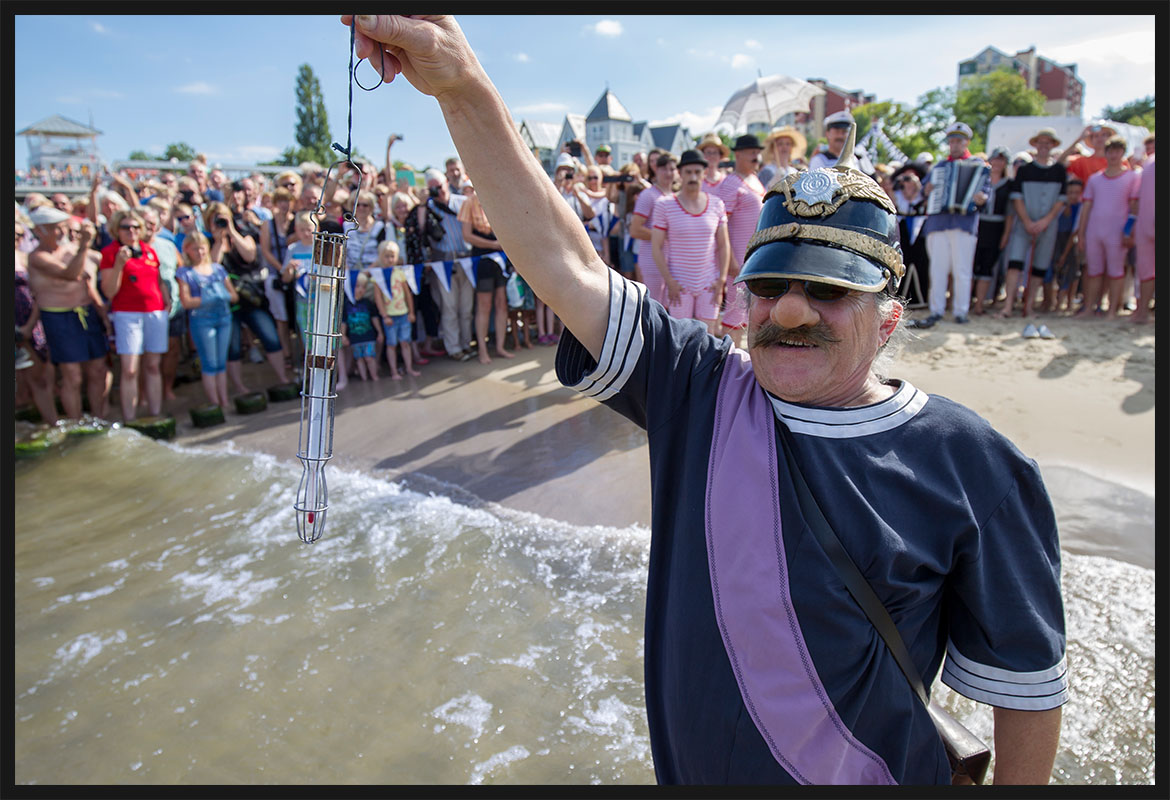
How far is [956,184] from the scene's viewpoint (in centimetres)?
855

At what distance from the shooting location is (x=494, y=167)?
1.46 metres

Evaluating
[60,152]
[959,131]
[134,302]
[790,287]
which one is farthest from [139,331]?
[60,152]

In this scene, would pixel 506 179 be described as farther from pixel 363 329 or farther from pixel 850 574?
pixel 363 329

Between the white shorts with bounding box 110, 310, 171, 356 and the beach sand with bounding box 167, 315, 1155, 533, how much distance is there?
0.87m

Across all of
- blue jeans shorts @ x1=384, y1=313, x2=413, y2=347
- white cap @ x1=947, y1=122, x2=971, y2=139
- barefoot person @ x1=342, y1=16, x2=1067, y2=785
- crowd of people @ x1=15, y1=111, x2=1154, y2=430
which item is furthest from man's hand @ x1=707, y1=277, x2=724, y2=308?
barefoot person @ x1=342, y1=16, x2=1067, y2=785

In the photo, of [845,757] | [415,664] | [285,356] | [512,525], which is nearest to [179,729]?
[415,664]

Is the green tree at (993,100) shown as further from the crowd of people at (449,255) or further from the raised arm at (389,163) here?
the raised arm at (389,163)

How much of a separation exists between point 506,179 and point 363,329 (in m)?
7.08

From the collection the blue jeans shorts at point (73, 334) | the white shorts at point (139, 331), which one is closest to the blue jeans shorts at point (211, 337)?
the white shorts at point (139, 331)

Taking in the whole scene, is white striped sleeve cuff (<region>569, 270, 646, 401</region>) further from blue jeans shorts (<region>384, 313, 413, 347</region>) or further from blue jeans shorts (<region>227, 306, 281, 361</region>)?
blue jeans shorts (<region>227, 306, 281, 361</region>)

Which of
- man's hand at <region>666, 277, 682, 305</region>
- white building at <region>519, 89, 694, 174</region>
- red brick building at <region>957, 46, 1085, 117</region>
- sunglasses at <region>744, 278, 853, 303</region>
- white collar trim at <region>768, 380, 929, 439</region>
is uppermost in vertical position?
red brick building at <region>957, 46, 1085, 117</region>

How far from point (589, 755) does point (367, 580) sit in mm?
1987

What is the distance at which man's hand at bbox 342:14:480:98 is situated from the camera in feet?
4.13

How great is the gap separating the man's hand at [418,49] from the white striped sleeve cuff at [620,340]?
1.68 feet
